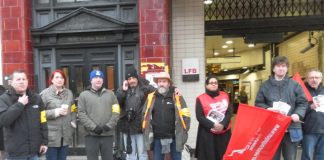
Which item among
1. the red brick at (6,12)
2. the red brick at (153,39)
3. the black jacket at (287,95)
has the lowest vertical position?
the black jacket at (287,95)

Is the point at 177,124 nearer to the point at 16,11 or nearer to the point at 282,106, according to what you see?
the point at 282,106

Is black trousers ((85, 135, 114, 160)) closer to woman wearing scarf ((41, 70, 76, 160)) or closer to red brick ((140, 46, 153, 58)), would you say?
woman wearing scarf ((41, 70, 76, 160))

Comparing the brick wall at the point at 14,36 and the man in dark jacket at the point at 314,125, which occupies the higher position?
the brick wall at the point at 14,36

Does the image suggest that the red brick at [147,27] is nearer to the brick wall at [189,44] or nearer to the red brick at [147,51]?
the red brick at [147,51]

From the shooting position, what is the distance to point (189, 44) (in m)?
8.45

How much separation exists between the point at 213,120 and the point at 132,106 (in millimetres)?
1480

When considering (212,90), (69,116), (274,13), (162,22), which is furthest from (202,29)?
(69,116)

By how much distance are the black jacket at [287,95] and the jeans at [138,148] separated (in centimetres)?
221

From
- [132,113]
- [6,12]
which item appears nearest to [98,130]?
[132,113]

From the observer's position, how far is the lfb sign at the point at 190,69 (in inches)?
330

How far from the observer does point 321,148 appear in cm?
638

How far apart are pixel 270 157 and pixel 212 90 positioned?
1.36 meters

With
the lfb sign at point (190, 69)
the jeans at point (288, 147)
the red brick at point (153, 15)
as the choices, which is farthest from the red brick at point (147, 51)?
the jeans at point (288, 147)

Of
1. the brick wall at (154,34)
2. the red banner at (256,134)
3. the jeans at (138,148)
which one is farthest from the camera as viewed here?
the brick wall at (154,34)
